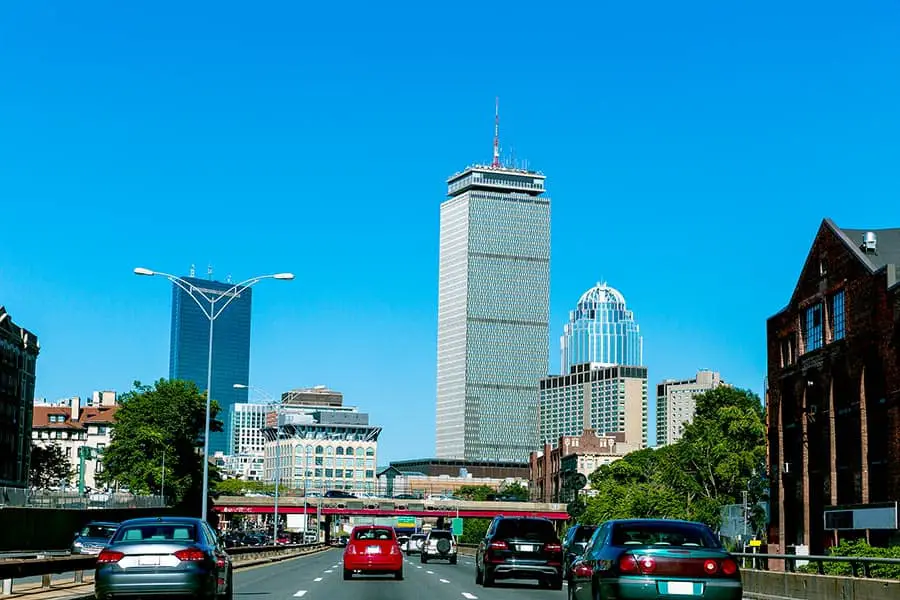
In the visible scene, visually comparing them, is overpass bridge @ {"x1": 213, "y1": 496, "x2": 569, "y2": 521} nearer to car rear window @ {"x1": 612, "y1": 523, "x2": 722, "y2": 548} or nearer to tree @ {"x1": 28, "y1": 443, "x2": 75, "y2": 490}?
tree @ {"x1": 28, "y1": 443, "x2": 75, "y2": 490}

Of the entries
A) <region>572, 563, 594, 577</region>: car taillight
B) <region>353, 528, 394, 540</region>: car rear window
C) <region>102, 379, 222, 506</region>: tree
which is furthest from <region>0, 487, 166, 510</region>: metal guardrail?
<region>572, 563, 594, 577</region>: car taillight

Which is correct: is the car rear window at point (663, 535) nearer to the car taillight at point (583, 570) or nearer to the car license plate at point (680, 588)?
the car license plate at point (680, 588)

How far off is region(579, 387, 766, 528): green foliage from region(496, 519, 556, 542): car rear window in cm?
8626

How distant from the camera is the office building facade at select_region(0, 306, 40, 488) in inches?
4392

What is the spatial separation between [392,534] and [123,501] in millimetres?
55733

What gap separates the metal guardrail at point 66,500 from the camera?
6550 centimetres

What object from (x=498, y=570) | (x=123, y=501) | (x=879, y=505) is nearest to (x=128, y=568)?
(x=498, y=570)

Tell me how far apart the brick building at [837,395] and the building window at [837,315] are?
1.9 inches

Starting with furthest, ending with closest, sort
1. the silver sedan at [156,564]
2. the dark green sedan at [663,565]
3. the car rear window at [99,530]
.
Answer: the car rear window at [99,530], the silver sedan at [156,564], the dark green sedan at [663,565]

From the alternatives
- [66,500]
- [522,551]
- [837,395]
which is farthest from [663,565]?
[66,500]

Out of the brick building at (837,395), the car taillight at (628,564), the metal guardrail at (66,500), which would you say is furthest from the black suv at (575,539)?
the metal guardrail at (66,500)

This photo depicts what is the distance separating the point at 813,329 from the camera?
221 ft

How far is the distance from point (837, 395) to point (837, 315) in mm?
3823

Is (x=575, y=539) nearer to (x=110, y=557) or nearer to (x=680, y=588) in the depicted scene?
(x=110, y=557)
